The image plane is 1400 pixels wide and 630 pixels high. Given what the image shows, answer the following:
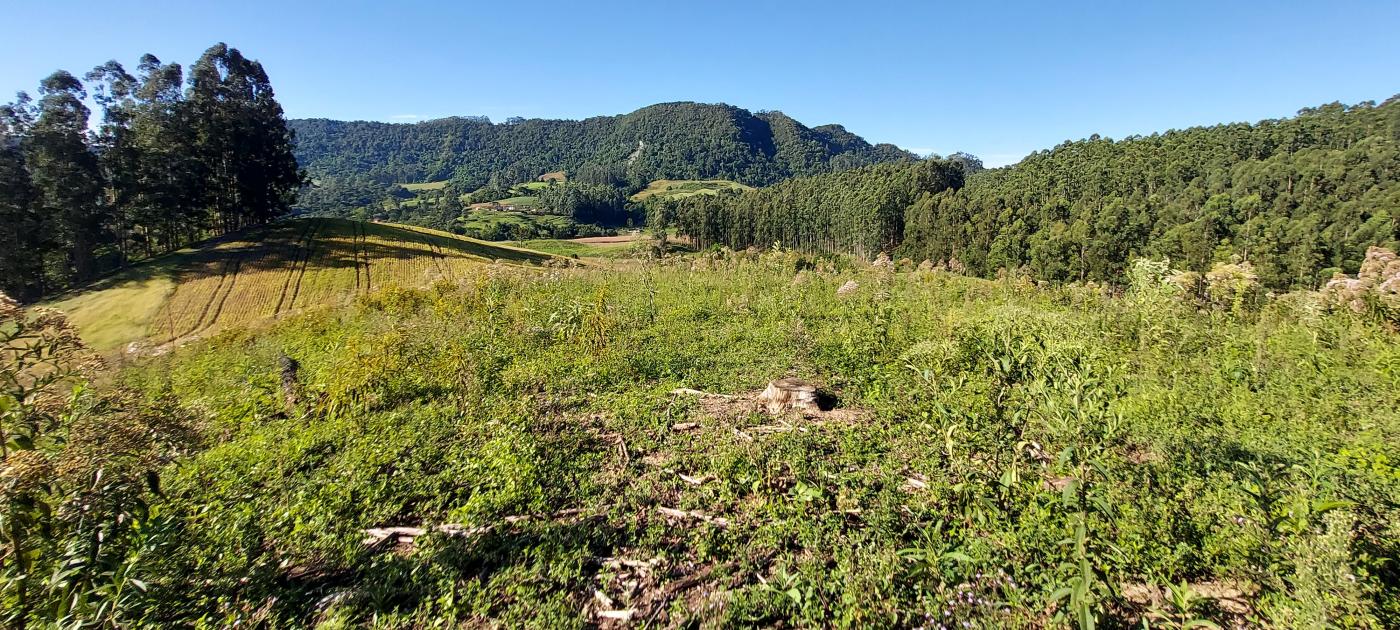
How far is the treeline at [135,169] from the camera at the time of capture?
31594 mm

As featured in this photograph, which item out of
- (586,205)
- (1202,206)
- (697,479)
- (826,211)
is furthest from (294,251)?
(586,205)

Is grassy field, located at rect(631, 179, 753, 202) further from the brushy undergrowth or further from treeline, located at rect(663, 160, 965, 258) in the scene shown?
the brushy undergrowth

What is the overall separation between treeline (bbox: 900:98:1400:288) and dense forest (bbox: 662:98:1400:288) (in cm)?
13

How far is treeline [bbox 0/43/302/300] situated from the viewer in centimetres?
3159

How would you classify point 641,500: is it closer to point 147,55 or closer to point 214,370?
point 214,370

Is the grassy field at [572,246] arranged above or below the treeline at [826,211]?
below

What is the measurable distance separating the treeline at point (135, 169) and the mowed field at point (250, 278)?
4146 mm

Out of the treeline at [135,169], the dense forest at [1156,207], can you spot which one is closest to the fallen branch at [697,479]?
the dense forest at [1156,207]

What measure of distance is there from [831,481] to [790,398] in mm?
1609

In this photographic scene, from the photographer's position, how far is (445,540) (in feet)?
12.7

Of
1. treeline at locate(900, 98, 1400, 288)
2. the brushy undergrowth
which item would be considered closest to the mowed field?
the brushy undergrowth

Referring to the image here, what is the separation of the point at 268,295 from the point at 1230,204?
76.4 m

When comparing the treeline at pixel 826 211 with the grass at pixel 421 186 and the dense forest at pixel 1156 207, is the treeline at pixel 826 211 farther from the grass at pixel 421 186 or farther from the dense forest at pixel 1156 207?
the grass at pixel 421 186

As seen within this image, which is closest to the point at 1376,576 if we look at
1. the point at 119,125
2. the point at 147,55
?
the point at 119,125
